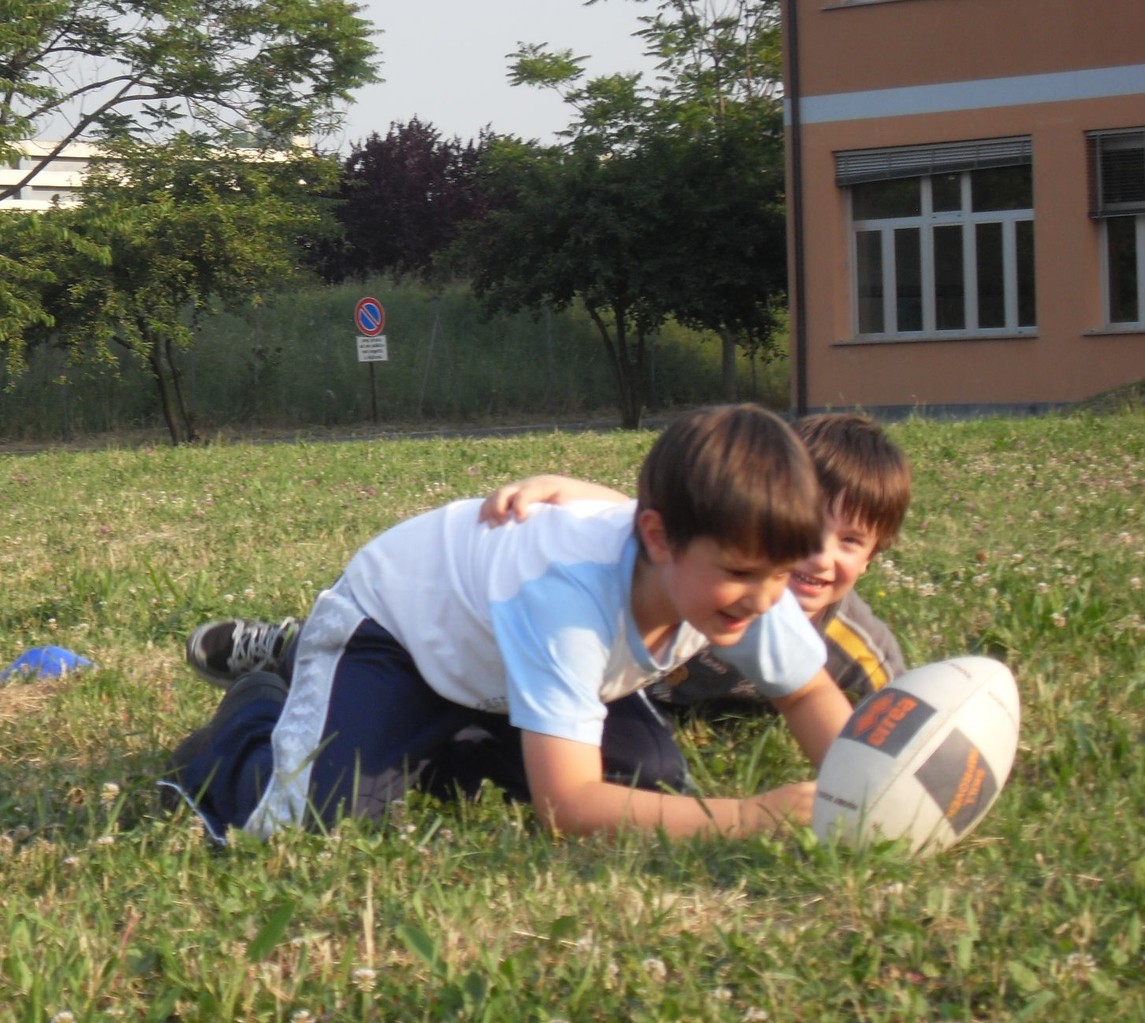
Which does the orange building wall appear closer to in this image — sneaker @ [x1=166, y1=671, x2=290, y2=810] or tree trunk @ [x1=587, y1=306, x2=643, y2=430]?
tree trunk @ [x1=587, y1=306, x2=643, y2=430]

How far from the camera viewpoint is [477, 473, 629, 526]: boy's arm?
11.1ft

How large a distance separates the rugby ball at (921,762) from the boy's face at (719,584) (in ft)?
1.43

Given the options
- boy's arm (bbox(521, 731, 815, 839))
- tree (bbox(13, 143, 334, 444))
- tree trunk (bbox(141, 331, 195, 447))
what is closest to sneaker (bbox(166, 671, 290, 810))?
boy's arm (bbox(521, 731, 815, 839))

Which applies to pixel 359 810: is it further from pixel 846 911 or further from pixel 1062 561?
pixel 1062 561

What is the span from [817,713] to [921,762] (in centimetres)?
35

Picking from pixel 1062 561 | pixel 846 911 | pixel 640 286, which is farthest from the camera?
pixel 640 286

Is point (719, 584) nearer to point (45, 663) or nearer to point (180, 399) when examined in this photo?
point (45, 663)

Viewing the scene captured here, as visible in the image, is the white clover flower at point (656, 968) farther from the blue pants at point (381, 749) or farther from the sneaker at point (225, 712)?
the sneaker at point (225, 712)

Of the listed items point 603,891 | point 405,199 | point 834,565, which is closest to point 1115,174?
point 834,565

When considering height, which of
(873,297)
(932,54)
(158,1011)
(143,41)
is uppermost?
(143,41)

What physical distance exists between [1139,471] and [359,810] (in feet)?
20.4

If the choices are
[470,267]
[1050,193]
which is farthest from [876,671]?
[470,267]

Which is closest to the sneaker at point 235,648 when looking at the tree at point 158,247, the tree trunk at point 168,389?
the tree at point 158,247

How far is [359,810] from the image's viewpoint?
334 centimetres
